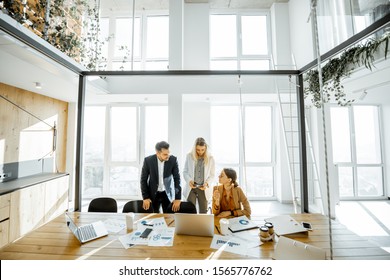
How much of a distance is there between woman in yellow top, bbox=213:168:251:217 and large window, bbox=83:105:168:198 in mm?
3382

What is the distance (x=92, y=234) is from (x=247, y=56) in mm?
5113

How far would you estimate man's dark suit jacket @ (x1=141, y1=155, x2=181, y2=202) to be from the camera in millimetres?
2650

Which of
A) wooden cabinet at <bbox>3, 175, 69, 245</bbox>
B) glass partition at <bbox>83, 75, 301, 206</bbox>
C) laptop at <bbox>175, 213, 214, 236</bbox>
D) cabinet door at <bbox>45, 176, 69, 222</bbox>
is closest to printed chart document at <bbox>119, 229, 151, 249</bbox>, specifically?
laptop at <bbox>175, 213, 214, 236</bbox>

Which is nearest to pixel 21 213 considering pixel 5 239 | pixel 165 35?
pixel 5 239

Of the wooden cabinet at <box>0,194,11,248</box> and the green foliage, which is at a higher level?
the green foliage

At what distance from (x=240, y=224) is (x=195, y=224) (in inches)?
18.8

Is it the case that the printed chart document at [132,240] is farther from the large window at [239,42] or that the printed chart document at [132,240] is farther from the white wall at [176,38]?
the large window at [239,42]

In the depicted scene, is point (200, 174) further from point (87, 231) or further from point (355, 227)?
point (355, 227)

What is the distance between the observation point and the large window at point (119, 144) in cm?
511

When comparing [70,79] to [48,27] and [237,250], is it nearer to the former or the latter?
[48,27]

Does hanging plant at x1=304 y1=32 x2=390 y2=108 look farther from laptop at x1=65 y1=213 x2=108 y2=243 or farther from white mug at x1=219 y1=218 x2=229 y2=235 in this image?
laptop at x1=65 y1=213 x2=108 y2=243

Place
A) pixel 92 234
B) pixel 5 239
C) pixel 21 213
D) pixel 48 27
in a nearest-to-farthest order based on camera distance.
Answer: pixel 92 234, pixel 48 27, pixel 5 239, pixel 21 213

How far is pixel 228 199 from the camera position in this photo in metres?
2.10
